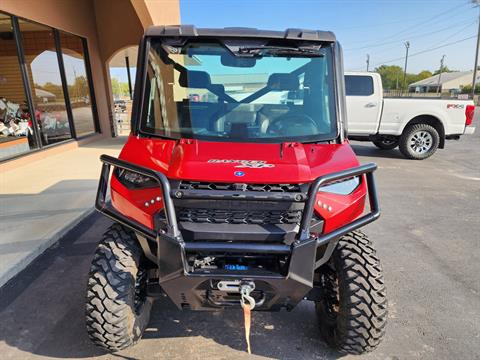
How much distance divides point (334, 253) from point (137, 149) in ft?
4.91

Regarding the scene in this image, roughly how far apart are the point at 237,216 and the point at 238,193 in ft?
0.51

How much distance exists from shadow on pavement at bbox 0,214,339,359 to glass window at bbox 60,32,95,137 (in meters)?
8.19

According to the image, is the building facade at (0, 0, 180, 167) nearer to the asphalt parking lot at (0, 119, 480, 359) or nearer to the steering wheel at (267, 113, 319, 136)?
the asphalt parking lot at (0, 119, 480, 359)

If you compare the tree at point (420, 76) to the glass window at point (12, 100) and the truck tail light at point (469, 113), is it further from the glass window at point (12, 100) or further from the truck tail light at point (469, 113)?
the glass window at point (12, 100)

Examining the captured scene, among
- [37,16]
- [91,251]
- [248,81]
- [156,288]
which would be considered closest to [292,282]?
[156,288]

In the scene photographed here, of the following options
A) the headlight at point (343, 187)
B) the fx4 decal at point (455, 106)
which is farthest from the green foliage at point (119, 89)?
the headlight at point (343, 187)

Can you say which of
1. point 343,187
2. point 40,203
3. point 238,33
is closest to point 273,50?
point 238,33

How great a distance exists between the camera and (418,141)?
9133mm

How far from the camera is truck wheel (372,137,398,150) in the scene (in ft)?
32.2

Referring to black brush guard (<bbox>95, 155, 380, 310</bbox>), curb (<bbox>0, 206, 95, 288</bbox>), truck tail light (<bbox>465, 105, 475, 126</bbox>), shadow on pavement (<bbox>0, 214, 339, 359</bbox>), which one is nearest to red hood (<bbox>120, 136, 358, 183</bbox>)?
black brush guard (<bbox>95, 155, 380, 310</bbox>)

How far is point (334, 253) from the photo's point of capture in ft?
7.52

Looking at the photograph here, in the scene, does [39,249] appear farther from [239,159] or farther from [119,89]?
[119,89]

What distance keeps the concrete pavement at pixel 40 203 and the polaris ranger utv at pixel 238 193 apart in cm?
188

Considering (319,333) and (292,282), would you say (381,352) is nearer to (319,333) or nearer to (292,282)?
(319,333)
